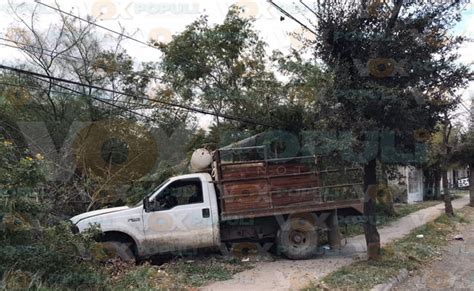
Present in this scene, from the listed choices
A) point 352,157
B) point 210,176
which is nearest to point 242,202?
point 210,176

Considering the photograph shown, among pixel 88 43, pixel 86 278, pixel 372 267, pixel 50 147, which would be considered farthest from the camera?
pixel 88 43

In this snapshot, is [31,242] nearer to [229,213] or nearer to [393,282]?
[229,213]

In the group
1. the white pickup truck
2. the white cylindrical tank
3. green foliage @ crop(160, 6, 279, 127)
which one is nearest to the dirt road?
the white pickup truck

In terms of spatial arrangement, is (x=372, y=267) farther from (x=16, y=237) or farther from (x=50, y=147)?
(x=50, y=147)

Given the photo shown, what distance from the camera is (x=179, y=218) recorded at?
406 inches

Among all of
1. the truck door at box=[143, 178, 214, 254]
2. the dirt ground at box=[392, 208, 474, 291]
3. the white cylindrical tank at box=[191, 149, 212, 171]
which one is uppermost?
the white cylindrical tank at box=[191, 149, 212, 171]

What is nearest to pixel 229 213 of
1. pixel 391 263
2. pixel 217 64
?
pixel 391 263

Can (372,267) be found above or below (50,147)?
below

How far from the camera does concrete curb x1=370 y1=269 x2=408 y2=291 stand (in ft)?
26.4

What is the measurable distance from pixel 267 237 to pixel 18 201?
239 inches

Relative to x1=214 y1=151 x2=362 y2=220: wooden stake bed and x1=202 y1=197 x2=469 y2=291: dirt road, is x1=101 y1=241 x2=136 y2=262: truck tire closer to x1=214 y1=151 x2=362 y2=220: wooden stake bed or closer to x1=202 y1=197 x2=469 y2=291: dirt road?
x1=214 y1=151 x2=362 y2=220: wooden stake bed

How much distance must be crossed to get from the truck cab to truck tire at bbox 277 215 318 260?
62.4 inches

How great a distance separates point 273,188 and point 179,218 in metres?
2.24

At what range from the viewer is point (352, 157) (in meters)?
9.51
